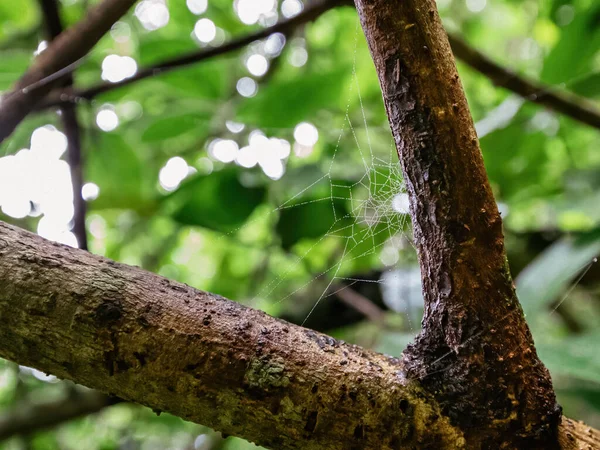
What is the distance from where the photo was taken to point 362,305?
1.21 meters

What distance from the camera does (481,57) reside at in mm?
970

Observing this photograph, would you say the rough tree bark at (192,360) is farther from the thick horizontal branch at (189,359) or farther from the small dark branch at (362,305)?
the small dark branch at (362,305)

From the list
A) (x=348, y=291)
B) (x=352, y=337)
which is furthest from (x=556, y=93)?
(x=352, y=337)

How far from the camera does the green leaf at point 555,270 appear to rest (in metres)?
0.85

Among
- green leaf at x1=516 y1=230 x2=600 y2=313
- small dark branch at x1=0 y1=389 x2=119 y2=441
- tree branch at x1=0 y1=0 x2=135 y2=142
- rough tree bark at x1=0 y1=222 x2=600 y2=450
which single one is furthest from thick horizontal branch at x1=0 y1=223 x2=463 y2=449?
small dark branch at x1=0 y1=389 x2=119 y2=441

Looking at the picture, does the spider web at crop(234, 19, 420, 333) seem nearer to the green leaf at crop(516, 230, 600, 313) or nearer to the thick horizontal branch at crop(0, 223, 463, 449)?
the green leaf at crop(516, 230, 600, 313)

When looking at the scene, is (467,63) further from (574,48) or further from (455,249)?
(455,249)

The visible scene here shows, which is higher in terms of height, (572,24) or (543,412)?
(572,24)

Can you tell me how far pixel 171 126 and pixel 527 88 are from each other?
73 cm

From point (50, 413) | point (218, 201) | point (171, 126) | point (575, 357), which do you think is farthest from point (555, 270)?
point (50, 413)

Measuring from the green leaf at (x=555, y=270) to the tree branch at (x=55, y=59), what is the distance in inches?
29.6

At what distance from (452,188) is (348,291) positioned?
0.89 metres

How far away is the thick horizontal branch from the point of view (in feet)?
1.20

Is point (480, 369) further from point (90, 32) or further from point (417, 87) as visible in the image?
point (90, 32)
